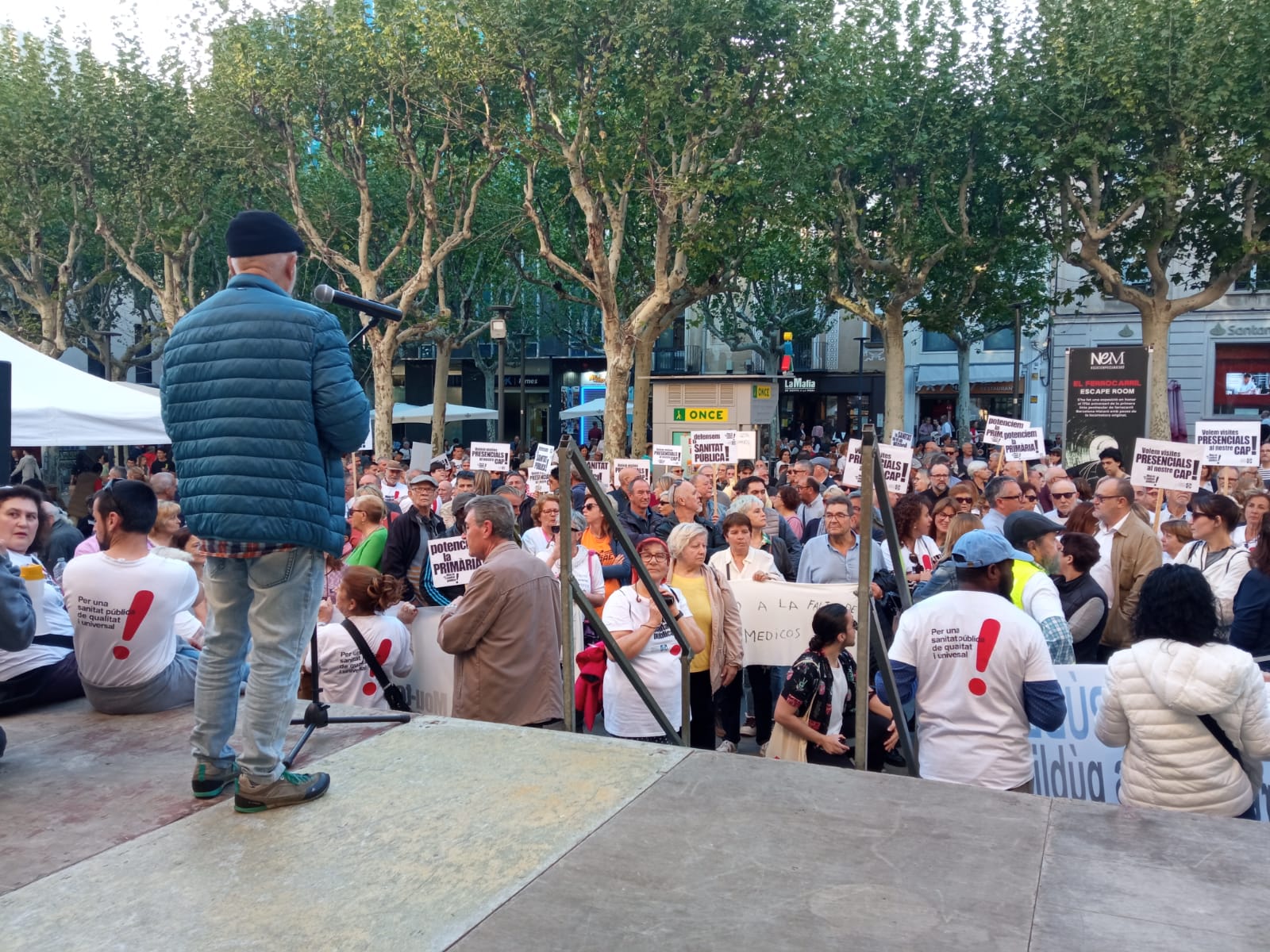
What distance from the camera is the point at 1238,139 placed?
73.8 feet

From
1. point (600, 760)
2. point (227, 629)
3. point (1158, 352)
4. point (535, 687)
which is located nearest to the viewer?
point (227, 629)

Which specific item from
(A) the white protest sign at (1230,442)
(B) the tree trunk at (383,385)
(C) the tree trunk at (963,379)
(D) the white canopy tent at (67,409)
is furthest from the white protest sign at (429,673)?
(C) the tree trunk at (963,379)

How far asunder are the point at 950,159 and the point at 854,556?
65.8ft

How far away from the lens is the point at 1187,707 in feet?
12.6

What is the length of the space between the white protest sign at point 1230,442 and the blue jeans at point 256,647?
10112 mm

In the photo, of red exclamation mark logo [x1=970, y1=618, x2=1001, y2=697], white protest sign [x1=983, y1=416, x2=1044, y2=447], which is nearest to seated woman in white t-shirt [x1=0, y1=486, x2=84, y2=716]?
red exclamation mark logo [x1=970, y1=618, x2=1001, y2=697]

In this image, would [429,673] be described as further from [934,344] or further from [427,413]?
[934,344]

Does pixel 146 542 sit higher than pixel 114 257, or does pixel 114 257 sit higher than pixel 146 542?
pixel 114 257

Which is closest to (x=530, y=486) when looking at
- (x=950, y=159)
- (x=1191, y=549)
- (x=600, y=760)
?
(x=1191, y=549)

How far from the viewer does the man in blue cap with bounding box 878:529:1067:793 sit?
Answer: 423 centimetres

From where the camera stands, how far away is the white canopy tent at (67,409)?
902 centimetres

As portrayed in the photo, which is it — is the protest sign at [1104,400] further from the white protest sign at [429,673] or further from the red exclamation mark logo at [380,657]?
the red exclamation mark logo at [380,657]

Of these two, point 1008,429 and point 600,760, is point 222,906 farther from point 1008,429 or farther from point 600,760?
point 1008,429

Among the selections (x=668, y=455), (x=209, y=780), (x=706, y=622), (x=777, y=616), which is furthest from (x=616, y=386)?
(x=209, y=780)
